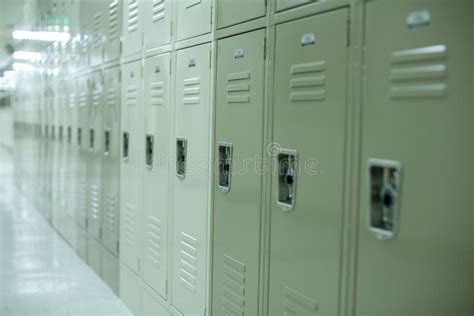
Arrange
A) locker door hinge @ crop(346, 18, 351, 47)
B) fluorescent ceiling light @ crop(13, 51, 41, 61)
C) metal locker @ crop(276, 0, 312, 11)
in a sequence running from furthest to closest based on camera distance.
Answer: fluorescent ceiling light @ crop(13, 51, 41, 61) → metal locker @ crop(276, 0, 312, 11) → locker door hinge @ crop(346, 18, 351, 47)

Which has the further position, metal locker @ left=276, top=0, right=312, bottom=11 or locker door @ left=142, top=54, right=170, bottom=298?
locker door @ left=142, top=54, right=170, bottom=298

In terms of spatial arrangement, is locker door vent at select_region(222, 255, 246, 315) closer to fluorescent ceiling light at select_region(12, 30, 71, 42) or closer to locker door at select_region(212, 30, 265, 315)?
locker door at select_region(212, 30, 265, 315)

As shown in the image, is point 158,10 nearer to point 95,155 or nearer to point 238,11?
point 238,11

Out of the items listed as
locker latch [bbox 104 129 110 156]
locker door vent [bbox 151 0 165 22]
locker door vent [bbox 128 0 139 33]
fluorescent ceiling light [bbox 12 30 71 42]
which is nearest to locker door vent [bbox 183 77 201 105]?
locker door vent [bbox 151 0 165 22]

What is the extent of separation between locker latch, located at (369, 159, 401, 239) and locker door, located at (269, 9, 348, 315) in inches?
6.6

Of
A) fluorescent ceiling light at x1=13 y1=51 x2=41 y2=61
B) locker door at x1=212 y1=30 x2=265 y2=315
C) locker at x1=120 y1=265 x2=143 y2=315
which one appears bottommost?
locker at x1=120 y1=265 x2=143 y2=315

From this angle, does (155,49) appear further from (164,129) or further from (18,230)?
(18,230)

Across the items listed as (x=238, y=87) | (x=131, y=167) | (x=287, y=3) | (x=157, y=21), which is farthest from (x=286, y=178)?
(x=131, y=167)

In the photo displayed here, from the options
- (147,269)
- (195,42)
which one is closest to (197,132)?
(195,42)

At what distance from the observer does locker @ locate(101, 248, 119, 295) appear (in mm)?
4853

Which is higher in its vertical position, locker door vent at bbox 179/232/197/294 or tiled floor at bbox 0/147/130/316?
locker door vent at bbox 179/232/197/294

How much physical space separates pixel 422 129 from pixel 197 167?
5.70 ft

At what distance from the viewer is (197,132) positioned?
129 inches

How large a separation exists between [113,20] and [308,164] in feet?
10.6
